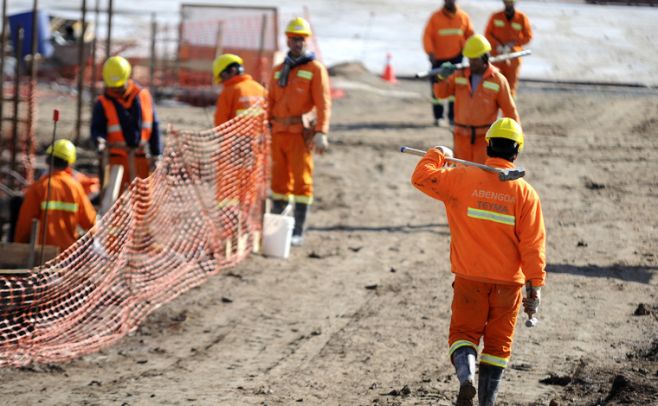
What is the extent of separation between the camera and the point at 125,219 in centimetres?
1171

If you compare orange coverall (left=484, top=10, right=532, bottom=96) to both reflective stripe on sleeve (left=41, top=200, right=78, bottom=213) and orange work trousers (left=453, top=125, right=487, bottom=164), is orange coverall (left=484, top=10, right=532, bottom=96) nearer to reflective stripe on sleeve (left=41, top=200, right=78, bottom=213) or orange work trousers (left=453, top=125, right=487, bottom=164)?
orange work trousers (left=453, top=125, right=487, bottom=164)

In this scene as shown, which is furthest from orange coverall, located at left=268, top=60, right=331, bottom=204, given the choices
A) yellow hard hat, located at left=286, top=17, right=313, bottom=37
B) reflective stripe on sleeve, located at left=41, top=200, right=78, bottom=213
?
reflective stripe on sleeve, located at left=41, top=200, right=78, bottom=213

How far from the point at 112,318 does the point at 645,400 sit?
5241 mm

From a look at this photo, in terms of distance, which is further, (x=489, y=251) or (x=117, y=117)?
(x=117, y=117)

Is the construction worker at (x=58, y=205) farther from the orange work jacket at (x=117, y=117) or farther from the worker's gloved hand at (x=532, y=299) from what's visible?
the worker's gloved hand at (x=532, y=299)

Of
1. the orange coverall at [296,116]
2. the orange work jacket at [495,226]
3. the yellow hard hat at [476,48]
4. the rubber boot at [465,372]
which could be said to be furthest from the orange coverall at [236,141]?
the rubber boot at [465,372]

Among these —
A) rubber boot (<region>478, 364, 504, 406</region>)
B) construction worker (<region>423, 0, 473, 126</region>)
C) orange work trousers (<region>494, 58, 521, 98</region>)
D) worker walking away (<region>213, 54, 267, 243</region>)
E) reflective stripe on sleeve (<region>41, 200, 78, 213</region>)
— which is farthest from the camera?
construction worker (<region>423, 0, 473, 126</region>)

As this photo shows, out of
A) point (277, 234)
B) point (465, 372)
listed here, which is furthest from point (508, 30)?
point (465, 372)

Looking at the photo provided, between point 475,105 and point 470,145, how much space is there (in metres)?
0.48

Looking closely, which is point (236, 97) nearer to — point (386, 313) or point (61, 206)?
point (61, 206)

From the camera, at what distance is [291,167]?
13438 millimetres

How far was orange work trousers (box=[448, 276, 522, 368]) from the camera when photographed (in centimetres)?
797

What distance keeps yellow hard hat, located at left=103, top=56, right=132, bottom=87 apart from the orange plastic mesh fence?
842 millimetres

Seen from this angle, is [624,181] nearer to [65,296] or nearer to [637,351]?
[637,351]
